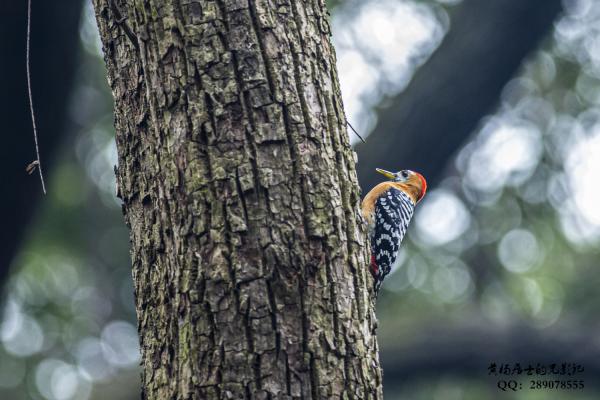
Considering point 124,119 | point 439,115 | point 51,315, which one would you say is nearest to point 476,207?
point 439,115

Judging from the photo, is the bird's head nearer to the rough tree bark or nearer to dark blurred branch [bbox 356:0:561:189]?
dark blurred branch [bbox 356:0:561:189]

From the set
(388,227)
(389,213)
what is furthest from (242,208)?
(389,213)

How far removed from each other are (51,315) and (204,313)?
20.4 ft

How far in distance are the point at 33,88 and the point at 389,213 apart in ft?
7.93

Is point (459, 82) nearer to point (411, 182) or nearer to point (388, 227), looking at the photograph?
point (411, 182)

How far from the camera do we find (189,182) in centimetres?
207

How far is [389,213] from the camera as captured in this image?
4.96 meters

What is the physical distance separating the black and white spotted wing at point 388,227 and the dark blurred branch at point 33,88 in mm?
2178

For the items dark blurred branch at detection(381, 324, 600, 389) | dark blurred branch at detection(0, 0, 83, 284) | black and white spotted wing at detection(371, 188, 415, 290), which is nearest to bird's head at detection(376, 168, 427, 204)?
black and white spotted wing at detection(371, 188, 415, 290)

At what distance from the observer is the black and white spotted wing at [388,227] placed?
4.51 metres

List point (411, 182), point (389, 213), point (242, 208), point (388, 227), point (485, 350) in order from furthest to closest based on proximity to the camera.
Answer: point (411, 182)
point (485, 350)
point (389, 213)
point (388, 227)
point (242, 208)

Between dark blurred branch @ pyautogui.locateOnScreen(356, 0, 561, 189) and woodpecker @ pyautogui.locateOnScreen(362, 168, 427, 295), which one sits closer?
woodpecker @ pyautogui.locateOnScreen(362, 168, 427, 295)

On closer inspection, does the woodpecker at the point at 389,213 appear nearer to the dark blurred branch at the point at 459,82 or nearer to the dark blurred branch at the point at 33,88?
the dark blurred branch at the point at 459,82

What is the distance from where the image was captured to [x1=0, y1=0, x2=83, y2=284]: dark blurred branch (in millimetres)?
4071
